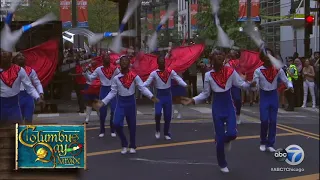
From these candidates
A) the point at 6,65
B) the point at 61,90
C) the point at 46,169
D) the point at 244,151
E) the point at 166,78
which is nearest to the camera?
the point at 46,169

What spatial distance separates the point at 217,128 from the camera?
282 inches

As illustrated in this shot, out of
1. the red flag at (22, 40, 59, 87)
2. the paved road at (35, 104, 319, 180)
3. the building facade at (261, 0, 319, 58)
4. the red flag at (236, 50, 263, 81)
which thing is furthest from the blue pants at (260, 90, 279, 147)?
the building facade at (261, 0, 319, 58)

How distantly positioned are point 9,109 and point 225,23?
12.3 m

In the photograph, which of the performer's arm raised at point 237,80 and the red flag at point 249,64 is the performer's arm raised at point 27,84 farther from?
the red flag at point 249,64

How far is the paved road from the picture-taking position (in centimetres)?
678

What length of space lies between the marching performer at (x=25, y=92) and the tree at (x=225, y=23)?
4666mm

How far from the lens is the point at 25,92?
889 centimetres

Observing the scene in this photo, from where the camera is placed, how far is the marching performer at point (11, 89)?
23.7 feet

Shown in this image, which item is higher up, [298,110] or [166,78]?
[166,78]

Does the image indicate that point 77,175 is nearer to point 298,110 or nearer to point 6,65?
point 6,65

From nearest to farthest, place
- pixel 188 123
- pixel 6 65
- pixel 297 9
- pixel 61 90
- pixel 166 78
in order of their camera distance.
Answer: pixel 6 65 < pixel 166 78 < pixel 188 123 < pixel 61 90 < pixel 297 9

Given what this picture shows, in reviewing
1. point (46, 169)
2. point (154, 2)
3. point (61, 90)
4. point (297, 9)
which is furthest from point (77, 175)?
point (297, 9)

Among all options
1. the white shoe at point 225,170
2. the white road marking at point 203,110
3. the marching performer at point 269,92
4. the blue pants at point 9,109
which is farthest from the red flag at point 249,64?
the blue pants at point 9,109

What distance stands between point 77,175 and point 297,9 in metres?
14.5
